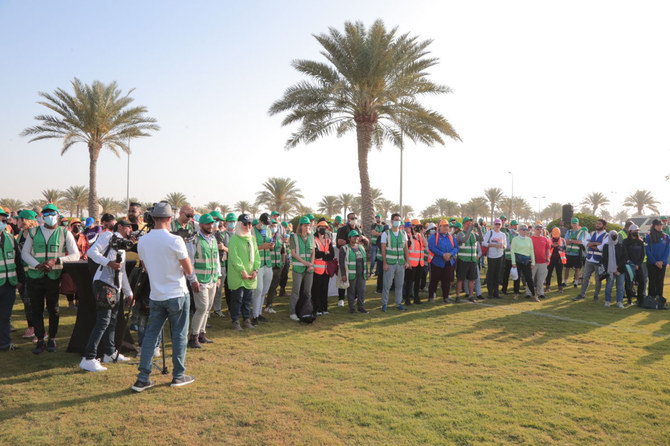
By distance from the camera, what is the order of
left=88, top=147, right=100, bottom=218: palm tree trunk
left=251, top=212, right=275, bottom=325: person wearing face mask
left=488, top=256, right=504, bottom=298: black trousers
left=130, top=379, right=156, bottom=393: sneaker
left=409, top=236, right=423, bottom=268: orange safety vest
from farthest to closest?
left=88, top=147, right=100, bottom=218: palm tree trunk, left=488, top=256, right=504, bottom=298: black trousers, left=409, top=236, right=423, bottom=268: orange safety vest, left=251, top=212, right=275, bottom=325: person wearing face mask, left=130, top=379, right=156, bottom=393: sneaker

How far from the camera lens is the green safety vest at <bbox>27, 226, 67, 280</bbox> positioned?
19.2ft

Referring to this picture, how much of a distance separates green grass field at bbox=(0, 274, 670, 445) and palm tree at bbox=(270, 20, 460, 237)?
1152 cm

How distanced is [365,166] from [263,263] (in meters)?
10.6

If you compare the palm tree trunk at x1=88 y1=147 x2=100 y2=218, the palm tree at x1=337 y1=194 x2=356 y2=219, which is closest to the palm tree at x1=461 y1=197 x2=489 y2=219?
the palm tree at x1=337 y1=194 x2=356 y2=219

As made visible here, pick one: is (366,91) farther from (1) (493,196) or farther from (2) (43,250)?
(1) (493,196)

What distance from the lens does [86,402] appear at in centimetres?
423

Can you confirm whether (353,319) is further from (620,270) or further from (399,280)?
(620,270)

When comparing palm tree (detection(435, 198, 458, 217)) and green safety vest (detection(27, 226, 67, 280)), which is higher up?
palm tree (detection(435, 198, 458, 217))

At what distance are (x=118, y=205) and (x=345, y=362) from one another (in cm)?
5336

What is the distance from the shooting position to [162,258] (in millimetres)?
4418

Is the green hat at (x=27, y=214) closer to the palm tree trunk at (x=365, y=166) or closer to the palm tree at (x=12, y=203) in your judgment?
the palm tree trunk at (x=365, y=166)

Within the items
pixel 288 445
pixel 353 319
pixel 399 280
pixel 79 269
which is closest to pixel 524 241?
pixel 399 280

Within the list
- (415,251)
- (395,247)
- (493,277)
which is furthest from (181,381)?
(493,277)

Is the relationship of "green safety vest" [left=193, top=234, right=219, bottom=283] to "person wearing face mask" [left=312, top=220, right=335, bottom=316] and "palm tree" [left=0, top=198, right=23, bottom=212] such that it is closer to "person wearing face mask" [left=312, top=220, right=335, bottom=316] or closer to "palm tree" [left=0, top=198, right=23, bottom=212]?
"person wearing face mask" [left=312, top=220, right=335, bottom=316]
